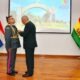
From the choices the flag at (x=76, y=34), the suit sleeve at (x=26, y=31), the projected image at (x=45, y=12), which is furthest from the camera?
the projected image at (x=45, y=12)

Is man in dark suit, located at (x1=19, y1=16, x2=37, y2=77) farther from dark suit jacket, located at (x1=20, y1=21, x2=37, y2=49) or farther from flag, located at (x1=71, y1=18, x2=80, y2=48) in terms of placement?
flag, located at (x1=71, y1=18, x2=80, y2=48)

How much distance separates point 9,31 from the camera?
6.29m

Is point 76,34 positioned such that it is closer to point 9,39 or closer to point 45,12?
point 45,12

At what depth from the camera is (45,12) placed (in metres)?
9.78

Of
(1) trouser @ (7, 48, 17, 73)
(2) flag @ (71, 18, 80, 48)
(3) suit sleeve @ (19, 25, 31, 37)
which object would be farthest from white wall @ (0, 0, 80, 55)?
(3) suit sleeve @ (19, 25, 31, 37)

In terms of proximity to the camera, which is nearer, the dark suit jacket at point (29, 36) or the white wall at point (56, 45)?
the dark suit jacket at point (29, 36)

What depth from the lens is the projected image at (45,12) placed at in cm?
970

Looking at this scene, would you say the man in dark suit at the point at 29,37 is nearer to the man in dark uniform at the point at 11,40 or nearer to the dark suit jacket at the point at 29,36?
the dark suit jacket at the point at 29,36

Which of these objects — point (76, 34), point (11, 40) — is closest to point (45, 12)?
point (76, 34)

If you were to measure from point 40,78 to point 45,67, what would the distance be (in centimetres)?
147

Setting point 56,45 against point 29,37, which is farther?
point 56,45

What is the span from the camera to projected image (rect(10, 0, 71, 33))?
9.70 m

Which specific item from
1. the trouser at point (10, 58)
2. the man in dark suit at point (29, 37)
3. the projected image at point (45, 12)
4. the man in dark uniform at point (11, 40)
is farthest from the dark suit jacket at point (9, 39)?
the projected image at point (45, 12)

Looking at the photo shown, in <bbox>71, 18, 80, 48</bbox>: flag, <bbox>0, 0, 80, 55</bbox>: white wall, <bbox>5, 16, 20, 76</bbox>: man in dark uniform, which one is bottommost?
<bbox>0, 0, 80, 55</bbox>: white wall
